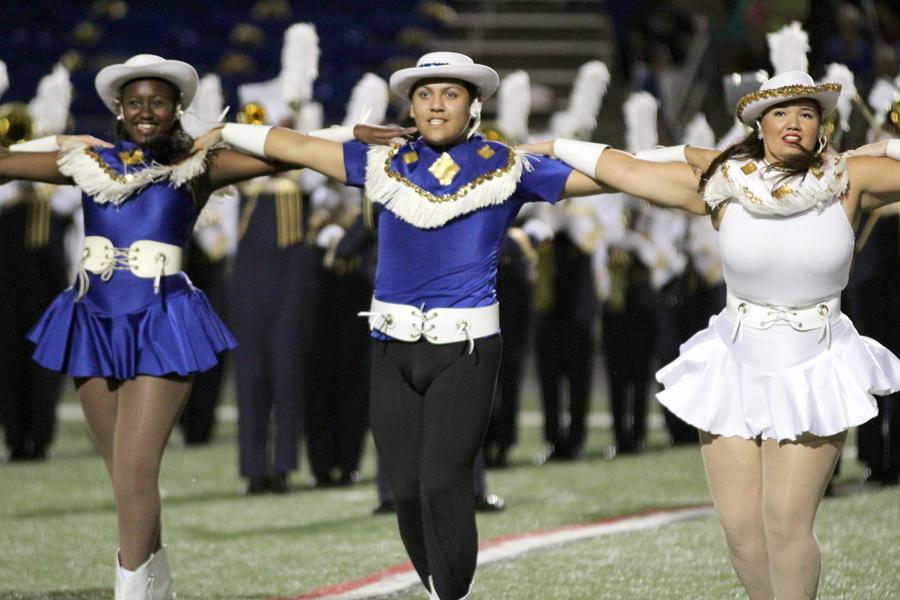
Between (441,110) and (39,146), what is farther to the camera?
(39,146)

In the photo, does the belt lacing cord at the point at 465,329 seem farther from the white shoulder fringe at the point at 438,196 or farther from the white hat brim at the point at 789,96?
the white hat brim at the point at 789,96

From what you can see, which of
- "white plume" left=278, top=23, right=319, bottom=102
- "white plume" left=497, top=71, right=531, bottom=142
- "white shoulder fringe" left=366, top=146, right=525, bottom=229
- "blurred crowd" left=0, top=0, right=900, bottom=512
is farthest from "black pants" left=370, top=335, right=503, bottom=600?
"white plume" left=497, top=71, right=531, bottom=142

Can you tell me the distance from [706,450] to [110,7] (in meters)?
13.0

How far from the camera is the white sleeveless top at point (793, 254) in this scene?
4.01 metres

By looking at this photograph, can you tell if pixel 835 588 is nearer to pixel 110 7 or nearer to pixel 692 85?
pixel 692 85

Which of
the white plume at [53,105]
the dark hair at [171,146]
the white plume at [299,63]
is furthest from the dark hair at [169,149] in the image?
the white plume at [53,105]

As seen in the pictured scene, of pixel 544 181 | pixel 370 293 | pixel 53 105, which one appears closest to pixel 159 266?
pixel 544 181

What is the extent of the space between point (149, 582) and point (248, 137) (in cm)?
127

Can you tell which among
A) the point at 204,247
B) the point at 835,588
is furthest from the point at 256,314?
the point at 835,588

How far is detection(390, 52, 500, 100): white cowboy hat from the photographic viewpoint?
4.27 metres

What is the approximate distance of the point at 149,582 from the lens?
452cm

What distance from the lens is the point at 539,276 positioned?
9555 millimetres

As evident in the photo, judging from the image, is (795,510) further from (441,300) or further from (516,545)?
(516,545)

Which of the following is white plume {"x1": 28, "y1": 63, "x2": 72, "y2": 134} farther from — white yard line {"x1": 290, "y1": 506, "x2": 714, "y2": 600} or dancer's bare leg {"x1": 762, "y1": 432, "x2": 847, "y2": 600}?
dancer's bare leg {"x1": 762, "y1": 432, "x2": 847, "y2": 600}
